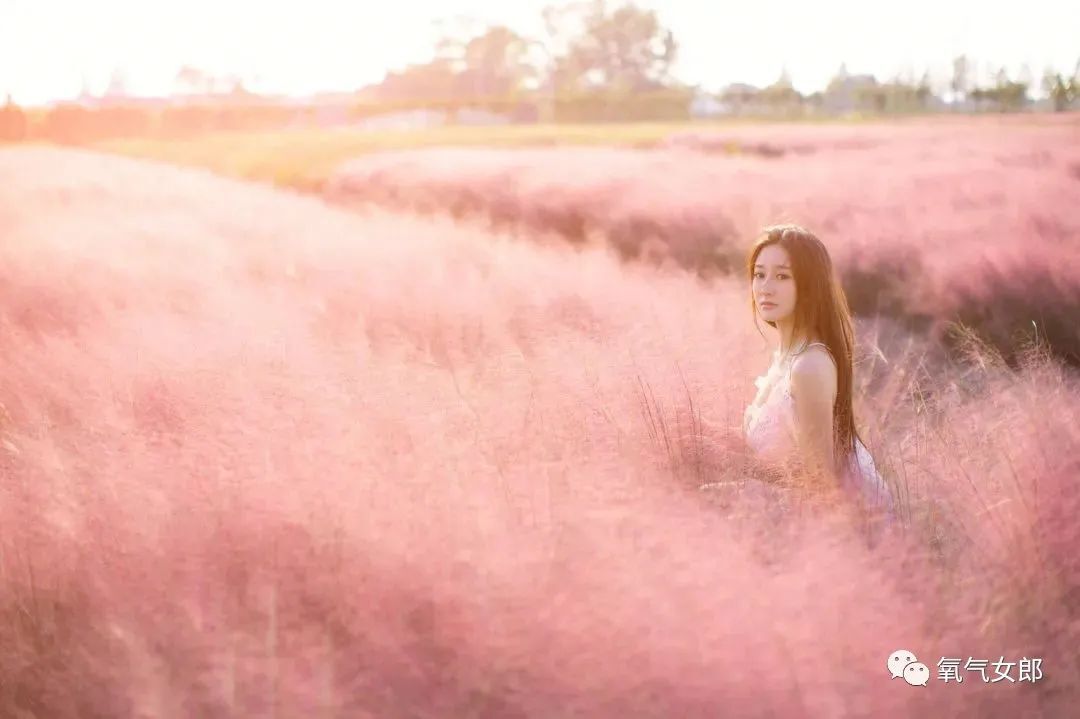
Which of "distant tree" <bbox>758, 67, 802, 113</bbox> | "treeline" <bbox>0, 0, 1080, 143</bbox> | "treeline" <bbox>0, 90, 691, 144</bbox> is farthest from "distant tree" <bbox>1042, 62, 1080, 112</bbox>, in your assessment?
"distant tree" <bbox>758, 67, 802, 113</bbox>

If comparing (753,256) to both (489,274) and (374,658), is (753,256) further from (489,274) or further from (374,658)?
(489,274)

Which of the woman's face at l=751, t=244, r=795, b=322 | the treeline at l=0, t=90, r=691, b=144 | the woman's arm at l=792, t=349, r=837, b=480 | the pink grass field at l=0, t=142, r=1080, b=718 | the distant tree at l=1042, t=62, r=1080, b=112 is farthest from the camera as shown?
the treeline at l=0, t=90, r=691, b=144

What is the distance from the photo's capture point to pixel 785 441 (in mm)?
1721

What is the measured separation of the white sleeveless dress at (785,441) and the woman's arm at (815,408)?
0.08 ft

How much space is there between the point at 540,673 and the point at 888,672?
468mm

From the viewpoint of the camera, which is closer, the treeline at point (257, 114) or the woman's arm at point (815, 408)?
the woman's arm at point (815, 408)

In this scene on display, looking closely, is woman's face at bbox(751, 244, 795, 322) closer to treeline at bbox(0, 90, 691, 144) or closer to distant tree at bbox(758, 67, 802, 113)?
treeline at bbox(0, 90, 691, 144)

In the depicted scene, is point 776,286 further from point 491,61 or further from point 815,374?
point 491,61

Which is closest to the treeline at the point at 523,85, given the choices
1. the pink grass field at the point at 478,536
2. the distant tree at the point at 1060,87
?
the distant tree at the point at 1060,87

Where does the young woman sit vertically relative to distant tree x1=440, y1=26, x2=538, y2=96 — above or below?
below

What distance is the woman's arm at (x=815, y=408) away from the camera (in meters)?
1.65

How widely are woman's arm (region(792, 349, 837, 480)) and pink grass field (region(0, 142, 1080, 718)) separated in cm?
12

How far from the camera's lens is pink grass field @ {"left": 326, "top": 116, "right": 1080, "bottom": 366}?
3217 mm

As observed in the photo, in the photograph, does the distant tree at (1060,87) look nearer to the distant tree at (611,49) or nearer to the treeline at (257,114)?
the distant tree at (611,49)
